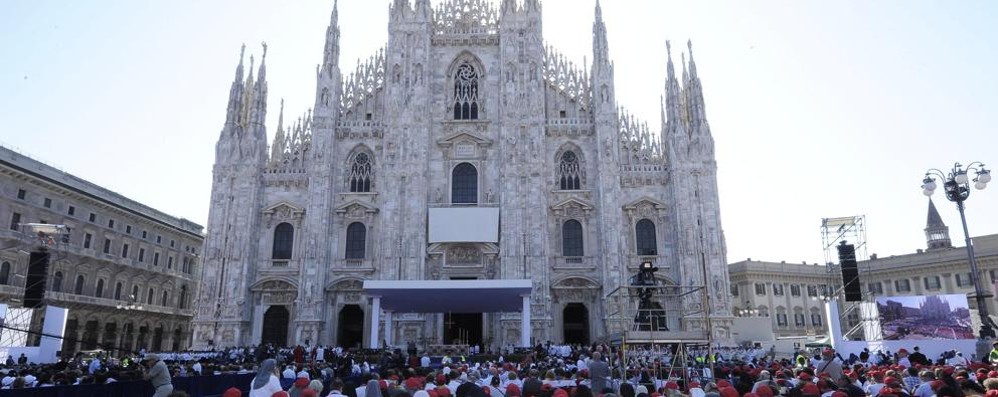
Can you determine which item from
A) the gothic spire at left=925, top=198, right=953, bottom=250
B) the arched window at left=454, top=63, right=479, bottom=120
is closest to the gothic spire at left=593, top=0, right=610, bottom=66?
the arched window at left=454, top=63, right=479, bottom=120

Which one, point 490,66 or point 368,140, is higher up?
point 490,66

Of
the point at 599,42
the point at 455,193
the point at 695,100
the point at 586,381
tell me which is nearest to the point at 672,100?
the point at 695,100

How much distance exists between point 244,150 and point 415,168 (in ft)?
32.7

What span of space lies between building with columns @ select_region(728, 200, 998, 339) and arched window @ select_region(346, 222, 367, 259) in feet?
114

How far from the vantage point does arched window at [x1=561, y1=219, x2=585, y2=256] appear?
37875mm

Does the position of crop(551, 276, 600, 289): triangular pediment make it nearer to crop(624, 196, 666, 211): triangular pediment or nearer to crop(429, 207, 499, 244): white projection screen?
crop(429, 207, 499, 244): white projection screen

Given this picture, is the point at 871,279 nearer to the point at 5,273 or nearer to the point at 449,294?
the point at 449,294

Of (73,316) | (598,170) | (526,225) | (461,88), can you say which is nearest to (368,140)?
(461,88)

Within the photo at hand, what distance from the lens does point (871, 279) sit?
61406 mm

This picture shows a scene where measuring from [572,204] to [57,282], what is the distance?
111 ft

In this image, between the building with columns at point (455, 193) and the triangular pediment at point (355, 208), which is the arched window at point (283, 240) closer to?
the building with columns at point (455, 193)

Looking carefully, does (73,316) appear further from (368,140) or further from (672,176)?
(672,176)

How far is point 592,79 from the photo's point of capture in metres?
39.8

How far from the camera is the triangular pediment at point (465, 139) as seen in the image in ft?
128
